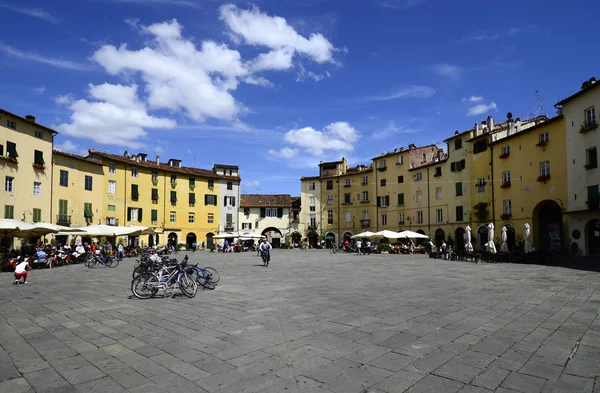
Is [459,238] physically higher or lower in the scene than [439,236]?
lower

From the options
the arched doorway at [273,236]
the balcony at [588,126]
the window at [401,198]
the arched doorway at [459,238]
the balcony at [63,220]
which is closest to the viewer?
the balcony at [588,126]

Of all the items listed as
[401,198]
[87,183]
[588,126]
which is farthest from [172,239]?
[588,126]

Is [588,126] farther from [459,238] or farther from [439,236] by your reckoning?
[439,236]

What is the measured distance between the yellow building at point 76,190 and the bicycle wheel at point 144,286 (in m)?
30.0

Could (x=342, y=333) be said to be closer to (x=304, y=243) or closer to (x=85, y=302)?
(x=85, y=302)

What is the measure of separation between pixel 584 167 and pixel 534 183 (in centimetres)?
495

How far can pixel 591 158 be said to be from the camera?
982 inches

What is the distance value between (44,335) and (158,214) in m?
46.7

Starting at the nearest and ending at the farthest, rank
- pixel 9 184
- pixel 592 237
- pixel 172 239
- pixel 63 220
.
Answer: pixel 592 237 < pixel 9 184 < pixel 63 220 < pixel 172 239

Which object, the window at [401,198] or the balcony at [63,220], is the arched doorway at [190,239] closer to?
the balcony at [63,220]

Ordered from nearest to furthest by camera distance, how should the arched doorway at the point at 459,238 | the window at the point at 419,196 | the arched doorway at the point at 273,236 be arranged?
the arched doorway at the point at 459,238 → the window at the point at 419,196 → the arched doorway at the point at 273,236

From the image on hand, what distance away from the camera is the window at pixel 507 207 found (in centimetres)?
3288

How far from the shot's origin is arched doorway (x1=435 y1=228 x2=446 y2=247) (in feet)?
141

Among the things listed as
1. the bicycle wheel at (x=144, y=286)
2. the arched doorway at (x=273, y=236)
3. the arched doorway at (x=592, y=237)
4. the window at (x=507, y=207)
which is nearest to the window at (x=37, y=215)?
the bicycle wheel at (x=144, y=286)
